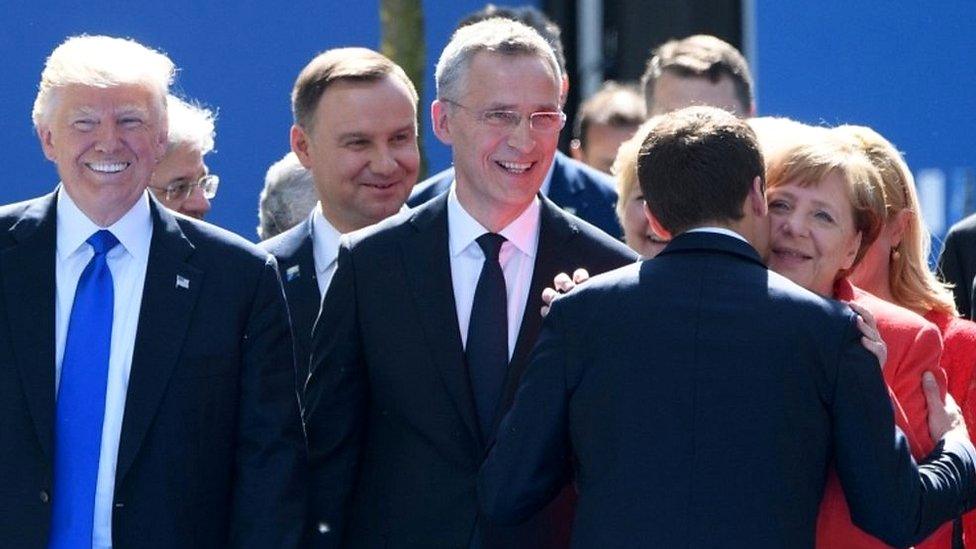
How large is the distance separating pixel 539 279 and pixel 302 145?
1500mm

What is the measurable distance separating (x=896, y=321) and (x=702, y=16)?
19.3 feet

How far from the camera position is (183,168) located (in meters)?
5.20

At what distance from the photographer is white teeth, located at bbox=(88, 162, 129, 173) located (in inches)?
151

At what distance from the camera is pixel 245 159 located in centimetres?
848

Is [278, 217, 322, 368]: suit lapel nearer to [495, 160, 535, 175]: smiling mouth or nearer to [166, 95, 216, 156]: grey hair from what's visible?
[166, 95, 216, 156]: grey hair

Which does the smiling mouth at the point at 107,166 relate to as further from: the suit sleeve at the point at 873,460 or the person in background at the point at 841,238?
the suit sleeve at the point at 873,460

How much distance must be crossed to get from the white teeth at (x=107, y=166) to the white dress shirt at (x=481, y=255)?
77 cm

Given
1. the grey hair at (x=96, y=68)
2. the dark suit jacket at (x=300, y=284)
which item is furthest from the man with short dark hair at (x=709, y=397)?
the dark suit jacket at (x=300, y=284)

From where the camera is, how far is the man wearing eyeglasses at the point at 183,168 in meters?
5.18

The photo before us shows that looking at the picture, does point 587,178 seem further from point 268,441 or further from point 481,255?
point 268,441

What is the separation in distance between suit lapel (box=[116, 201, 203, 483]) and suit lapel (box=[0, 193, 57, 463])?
0.56ft

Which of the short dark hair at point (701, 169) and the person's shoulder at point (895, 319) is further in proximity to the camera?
the person's shoulder at point (895, 319)

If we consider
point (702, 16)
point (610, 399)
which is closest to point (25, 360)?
point (610, 399)

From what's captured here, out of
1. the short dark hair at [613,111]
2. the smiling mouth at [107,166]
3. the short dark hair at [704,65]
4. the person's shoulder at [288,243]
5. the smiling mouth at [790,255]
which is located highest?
the short dark hair at [704,65]
